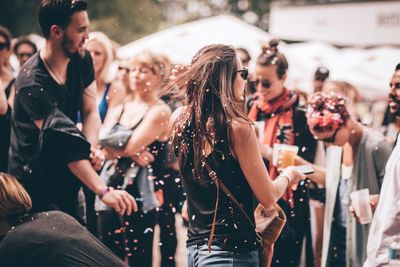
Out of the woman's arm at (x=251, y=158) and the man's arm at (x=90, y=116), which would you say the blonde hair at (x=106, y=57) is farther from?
the woman's arm at (x=251, y=158)

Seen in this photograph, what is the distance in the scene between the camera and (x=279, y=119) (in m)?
5.23

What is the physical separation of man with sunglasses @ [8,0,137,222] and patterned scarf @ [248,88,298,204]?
55.7 inches

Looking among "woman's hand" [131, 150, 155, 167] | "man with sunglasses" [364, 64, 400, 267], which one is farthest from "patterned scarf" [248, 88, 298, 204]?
"man with sunglasses" [364, 64, 400, 267]

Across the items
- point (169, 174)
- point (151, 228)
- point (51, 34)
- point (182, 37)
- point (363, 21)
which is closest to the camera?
point (51, 34)

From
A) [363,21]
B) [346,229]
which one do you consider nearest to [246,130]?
[346,229]

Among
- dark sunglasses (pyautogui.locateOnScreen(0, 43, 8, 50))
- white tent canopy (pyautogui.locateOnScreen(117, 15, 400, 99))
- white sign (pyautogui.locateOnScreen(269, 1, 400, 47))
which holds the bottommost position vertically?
white sign (pyautogui.locateOnScreen(269, 1, 400, 47))

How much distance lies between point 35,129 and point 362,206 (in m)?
2.03

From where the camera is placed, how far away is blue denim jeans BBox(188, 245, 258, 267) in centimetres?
330

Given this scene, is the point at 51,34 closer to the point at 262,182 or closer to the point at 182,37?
the point at 262,182

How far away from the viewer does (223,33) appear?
36.3ft

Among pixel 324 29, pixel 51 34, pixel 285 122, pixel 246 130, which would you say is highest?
pixel 51 34

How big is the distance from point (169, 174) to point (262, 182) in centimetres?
293

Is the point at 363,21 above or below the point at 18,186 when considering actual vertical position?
below

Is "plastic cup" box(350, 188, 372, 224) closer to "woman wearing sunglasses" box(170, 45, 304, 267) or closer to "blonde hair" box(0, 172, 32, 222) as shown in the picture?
"woman wearing sunglasses" box(170, 45, 304, 267)
